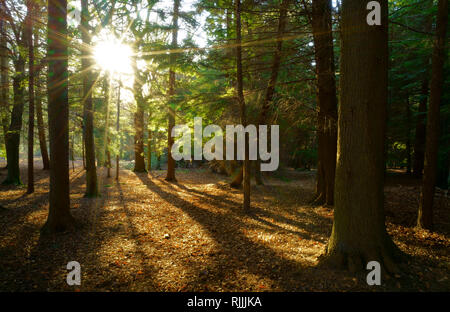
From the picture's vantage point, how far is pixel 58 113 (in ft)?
19.4

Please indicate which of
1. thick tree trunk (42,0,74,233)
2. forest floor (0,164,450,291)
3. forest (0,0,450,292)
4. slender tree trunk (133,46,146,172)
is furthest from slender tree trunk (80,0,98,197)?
thick tree trunk (42,0,74,233)

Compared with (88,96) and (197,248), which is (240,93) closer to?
(197,248)

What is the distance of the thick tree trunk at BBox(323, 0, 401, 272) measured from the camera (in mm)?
3777

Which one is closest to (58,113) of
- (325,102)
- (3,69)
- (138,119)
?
(3,69)

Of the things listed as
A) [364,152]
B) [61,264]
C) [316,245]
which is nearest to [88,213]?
[61,264]

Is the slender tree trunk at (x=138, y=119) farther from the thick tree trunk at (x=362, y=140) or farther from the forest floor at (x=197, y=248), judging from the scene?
the thick tree trunk at (x=362, y=140)

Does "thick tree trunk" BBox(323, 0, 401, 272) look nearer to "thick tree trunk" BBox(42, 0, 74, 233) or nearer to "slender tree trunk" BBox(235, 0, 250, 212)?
"slender tree trunk" BBox(235, 0, 250, 212)

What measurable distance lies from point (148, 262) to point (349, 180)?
4.16m

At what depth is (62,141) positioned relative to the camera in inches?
235

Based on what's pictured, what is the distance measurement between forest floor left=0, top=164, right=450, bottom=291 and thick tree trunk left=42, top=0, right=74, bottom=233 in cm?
62

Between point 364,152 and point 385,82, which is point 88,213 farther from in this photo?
point 385,82

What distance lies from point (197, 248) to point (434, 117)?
22.1 ft
